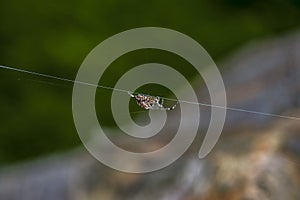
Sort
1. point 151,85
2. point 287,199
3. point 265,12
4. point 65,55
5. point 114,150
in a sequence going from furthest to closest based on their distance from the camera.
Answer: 1. point 265,12
2. point 65,55
3. point 151,85
4. point 114,150
5. point 287,199

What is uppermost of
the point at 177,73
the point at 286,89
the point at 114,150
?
the point at 286,89

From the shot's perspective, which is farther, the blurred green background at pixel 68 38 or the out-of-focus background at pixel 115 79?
the blurred green background at pixel 68 38

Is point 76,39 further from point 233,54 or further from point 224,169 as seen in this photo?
point 224,169

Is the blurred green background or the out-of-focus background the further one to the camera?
the blurred green background

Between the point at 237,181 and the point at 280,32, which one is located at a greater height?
the point at 237,181

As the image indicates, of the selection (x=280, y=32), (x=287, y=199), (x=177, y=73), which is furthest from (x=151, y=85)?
(x=287, y=199)
